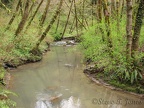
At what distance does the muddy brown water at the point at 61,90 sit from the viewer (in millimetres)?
10250

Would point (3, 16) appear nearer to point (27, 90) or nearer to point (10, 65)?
point (10, 65)

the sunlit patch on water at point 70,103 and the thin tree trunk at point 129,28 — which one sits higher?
the thin tree trunk at point 129,28

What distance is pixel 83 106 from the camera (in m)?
10.0

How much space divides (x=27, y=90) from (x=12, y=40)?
5.06 meters

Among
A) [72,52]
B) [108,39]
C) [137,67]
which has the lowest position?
[72,52]

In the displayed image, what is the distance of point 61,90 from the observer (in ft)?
39.0

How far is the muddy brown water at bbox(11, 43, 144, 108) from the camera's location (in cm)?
1025

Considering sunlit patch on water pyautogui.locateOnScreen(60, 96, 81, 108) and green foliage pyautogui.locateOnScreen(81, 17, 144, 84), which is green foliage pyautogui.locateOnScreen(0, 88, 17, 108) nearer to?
sunlit patch on water pyautogui.locateOnScreen(60, 96, 81, 108)

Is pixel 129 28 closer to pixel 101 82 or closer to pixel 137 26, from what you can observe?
pixel 137 26

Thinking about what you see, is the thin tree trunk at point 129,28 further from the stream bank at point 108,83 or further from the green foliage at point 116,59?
the stream bank at point 108,83

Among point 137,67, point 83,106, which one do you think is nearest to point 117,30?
point 137,67

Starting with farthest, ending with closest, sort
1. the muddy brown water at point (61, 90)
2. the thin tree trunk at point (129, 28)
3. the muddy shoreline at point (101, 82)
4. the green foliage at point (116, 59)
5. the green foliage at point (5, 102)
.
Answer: the green foliage at point (116, 59), the muddy shoreline at point (101, 82), the thin tree trunk at point (129, 28), the muddy brown water at point (61, 90), the green foliage at point (5, 102)

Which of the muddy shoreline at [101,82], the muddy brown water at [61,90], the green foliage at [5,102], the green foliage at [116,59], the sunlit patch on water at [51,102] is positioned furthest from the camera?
the green foliage at [116,59]

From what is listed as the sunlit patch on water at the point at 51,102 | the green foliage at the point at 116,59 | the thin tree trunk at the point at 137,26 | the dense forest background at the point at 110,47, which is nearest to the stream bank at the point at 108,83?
the dense forest background at the point at 110,47
